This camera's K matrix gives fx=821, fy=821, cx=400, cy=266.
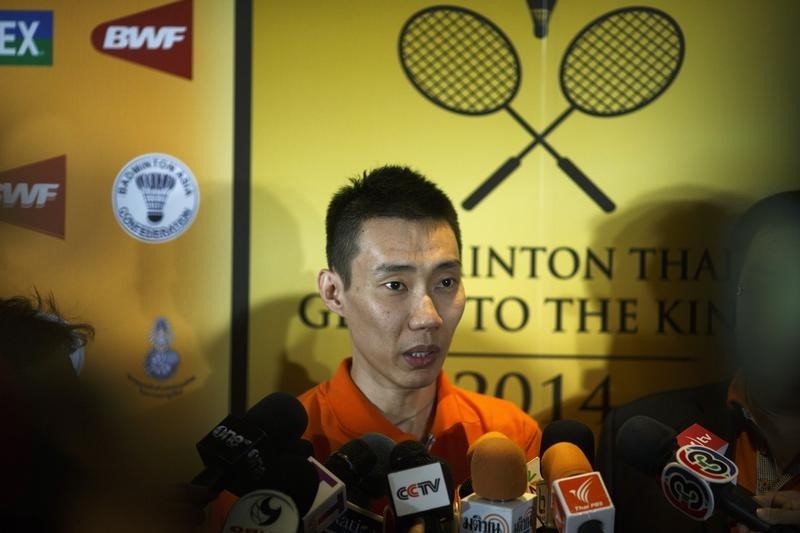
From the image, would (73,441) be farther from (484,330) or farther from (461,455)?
(484,330)

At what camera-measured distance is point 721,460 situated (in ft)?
4.16

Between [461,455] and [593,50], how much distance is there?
1248 mm

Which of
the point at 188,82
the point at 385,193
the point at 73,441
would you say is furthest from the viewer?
the point at 188,82

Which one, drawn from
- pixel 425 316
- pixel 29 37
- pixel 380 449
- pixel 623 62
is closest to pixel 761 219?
pixel 623 62

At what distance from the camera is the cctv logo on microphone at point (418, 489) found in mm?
1264

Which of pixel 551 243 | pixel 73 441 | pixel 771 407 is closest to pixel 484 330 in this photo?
pixel 551 243

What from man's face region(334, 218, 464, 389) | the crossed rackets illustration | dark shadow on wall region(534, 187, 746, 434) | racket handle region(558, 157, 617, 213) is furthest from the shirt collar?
racket handle region(558, 157, 617, 213)

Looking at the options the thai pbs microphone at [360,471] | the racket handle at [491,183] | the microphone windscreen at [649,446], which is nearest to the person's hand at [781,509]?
the microphone windscreen at [649,446]

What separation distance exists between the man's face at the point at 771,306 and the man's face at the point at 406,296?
83 cm

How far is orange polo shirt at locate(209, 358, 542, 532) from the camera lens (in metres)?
1.96

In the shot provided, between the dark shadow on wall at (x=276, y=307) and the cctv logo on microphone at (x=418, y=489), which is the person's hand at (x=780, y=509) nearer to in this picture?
the cctv logo on microphone at (x=418, y=489)

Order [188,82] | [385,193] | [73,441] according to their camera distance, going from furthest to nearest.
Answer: [188,82] < [385,193] < [73,441]

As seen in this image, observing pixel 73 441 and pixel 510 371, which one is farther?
pixel 510 371

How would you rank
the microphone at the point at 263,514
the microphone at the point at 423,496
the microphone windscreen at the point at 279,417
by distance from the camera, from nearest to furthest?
the microphone at the point at 263,514, the microphone at the point at 423,496, the microphone windscreen at the point at 279,417
